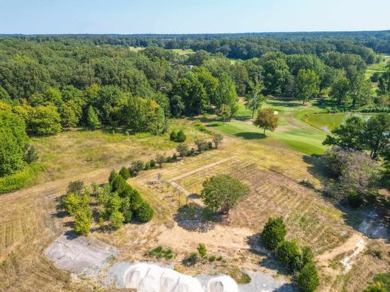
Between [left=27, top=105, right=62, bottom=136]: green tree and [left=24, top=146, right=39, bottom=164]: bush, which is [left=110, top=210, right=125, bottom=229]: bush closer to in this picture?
[left=24, top=146, right=39, bottom=164]: bush

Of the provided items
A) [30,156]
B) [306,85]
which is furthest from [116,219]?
[306,85]

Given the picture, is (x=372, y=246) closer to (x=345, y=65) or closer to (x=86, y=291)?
(x=86, y=291)

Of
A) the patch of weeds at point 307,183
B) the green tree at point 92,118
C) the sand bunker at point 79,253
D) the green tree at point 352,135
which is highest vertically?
the green tree at point 352,135

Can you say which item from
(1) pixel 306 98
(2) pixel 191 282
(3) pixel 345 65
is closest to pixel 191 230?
(2) pixel 191 282

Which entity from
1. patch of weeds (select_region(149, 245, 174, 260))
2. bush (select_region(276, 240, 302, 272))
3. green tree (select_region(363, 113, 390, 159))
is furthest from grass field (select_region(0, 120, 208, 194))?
bush (select_region(276, 240, 302, 272))

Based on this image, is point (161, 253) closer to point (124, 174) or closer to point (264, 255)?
point (264, 255)

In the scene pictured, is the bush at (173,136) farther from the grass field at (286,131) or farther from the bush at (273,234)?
the bush at (273,234)

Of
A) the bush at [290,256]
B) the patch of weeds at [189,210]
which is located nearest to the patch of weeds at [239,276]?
the bush at [290,256]
